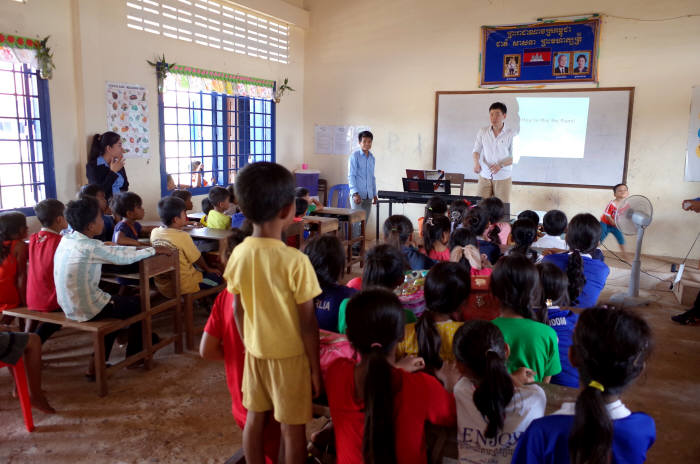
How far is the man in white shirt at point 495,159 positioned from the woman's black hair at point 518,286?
4.14 metres

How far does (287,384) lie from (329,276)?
62 cm

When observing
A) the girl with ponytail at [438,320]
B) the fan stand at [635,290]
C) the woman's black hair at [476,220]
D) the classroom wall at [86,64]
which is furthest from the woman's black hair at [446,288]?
the classroom wall at [86,64]

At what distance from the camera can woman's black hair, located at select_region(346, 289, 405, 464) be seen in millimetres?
1346

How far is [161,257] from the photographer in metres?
3.05

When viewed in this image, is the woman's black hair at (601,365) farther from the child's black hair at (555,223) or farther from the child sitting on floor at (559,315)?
the child's black hair at (555,223)

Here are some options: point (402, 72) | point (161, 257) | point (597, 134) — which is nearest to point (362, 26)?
point (402, 72)

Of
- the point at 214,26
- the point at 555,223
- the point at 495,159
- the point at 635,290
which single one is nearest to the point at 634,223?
the point at 635,290

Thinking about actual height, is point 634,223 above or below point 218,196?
below

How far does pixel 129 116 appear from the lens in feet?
16.9

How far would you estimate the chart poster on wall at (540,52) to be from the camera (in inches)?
239

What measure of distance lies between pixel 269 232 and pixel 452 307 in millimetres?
780

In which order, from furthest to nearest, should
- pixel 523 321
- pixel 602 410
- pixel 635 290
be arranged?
pixel 635 290
pixel 523 321
pixel 602 410

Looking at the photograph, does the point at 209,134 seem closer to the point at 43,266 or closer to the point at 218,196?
the point at 218,196

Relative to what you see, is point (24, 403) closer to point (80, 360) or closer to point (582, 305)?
→ point (80, 360)
